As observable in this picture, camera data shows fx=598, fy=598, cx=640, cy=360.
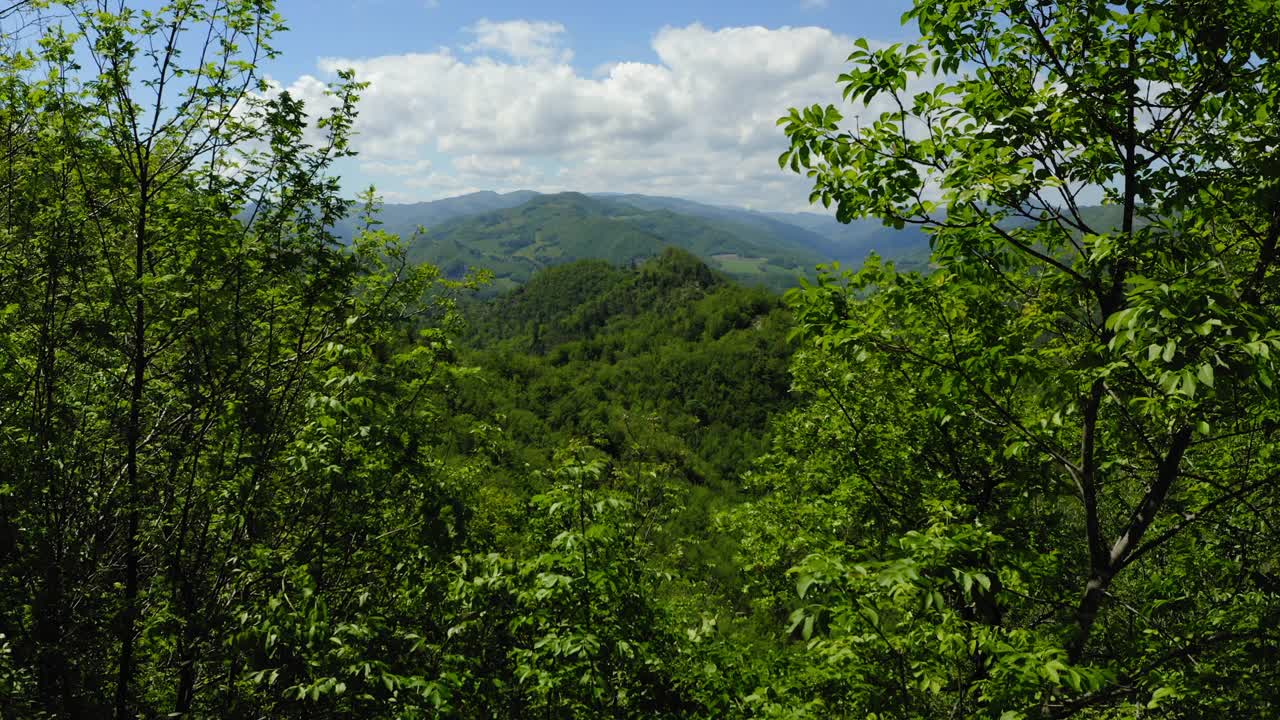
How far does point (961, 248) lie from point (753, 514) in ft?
41.2

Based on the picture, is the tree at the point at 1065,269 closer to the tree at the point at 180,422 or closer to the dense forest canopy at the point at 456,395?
the dense forest canopy at the point at 456,395

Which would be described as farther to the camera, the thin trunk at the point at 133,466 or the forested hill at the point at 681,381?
the forested hill at the point at 681,381

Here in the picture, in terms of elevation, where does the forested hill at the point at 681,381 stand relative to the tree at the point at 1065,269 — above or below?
below

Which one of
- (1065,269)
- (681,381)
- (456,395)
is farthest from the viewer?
(681,381)

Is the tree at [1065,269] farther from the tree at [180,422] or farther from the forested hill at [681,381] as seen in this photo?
the forested hill at [681,381]

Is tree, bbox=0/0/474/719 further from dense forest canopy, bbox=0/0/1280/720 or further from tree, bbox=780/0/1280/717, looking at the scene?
tree, bbox=780/0/1280/717

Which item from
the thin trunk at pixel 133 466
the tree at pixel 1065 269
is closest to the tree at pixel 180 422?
the thin trunk at pixel 133 466

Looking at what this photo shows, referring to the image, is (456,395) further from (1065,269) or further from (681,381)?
(681,381)

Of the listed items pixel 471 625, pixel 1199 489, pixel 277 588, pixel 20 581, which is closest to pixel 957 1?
pixel 1199 489

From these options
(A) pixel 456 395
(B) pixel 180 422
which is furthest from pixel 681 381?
(B) pixel 180 422

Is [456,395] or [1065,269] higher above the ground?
[1065,269]

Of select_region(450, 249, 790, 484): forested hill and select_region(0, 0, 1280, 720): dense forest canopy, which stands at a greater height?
select_region(0, 0, 1280, 720): dense forest canopy

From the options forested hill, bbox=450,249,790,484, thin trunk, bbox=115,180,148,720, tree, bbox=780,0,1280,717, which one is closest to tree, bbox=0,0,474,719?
thin trunk, bbox=115,180,148,720

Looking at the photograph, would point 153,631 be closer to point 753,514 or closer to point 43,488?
point 43,488
